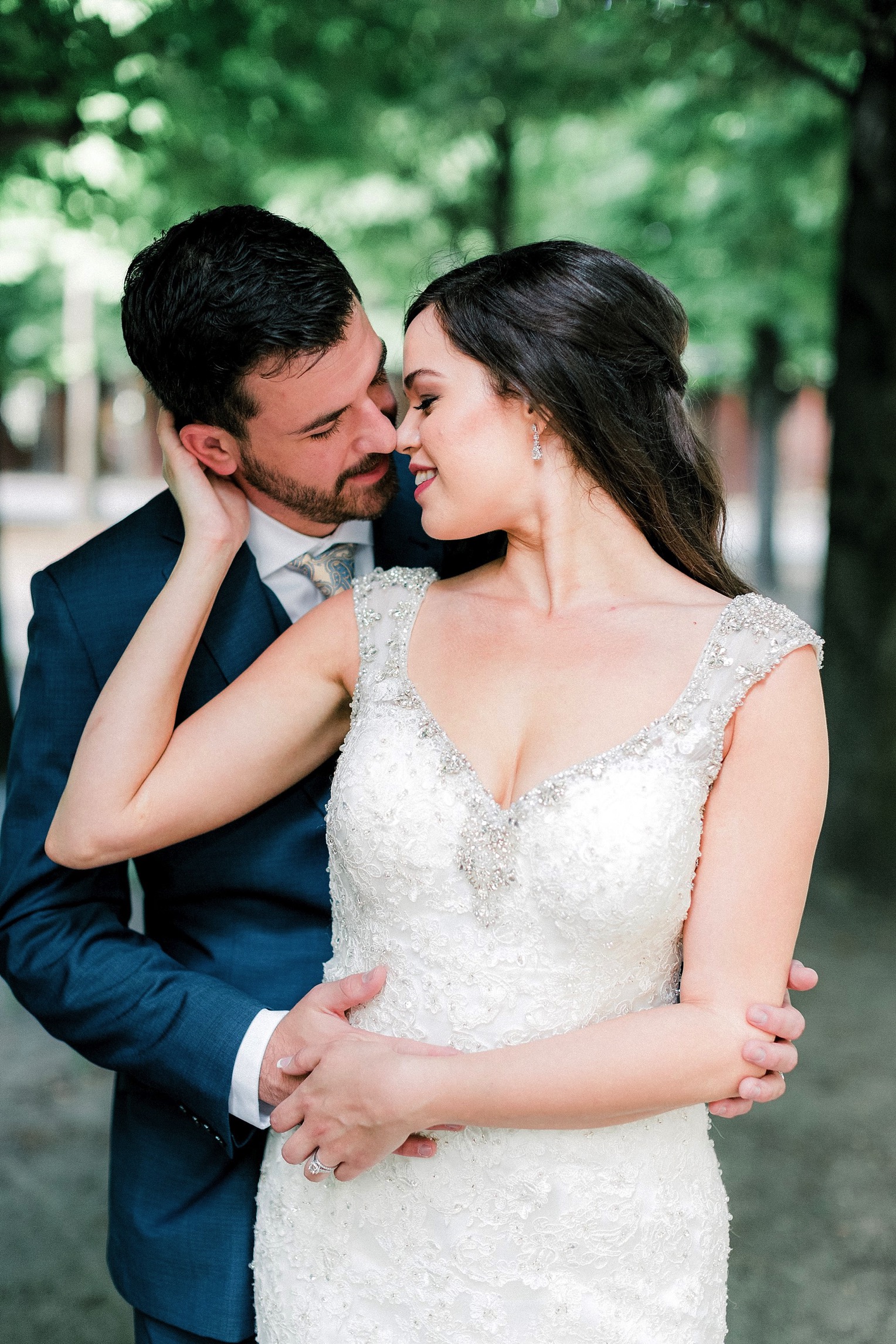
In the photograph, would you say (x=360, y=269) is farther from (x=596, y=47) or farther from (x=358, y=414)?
(x=358, y=414)

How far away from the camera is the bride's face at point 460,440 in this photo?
2.11m

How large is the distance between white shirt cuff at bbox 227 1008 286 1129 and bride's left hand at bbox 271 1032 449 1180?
14 cm

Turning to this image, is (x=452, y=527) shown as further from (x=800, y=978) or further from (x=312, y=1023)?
(x=800, y=978)

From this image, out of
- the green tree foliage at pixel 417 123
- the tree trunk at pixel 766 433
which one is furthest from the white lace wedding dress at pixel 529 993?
the tree trunk at pixel 766 433

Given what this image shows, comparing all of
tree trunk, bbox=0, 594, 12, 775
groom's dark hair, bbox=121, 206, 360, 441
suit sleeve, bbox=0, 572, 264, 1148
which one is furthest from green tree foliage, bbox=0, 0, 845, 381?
tree trunk, bbox=0, 594, 12, 775

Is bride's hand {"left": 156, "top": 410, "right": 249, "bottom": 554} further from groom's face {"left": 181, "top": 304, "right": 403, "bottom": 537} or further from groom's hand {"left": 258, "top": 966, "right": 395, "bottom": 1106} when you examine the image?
groom's hand {"left": 258, "top": 966, "right": 395, "bottom": 1106}

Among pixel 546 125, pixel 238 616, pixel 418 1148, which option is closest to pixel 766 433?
pixel 546 125

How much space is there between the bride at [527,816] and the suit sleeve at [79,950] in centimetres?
14

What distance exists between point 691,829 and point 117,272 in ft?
55.7

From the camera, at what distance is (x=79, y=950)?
89.0 inches

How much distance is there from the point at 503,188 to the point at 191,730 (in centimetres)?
972

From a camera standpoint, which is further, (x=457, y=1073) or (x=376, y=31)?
(x=376, y=31)

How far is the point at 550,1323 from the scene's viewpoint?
79.0 inches

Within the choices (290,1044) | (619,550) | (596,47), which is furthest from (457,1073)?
(596,47)
